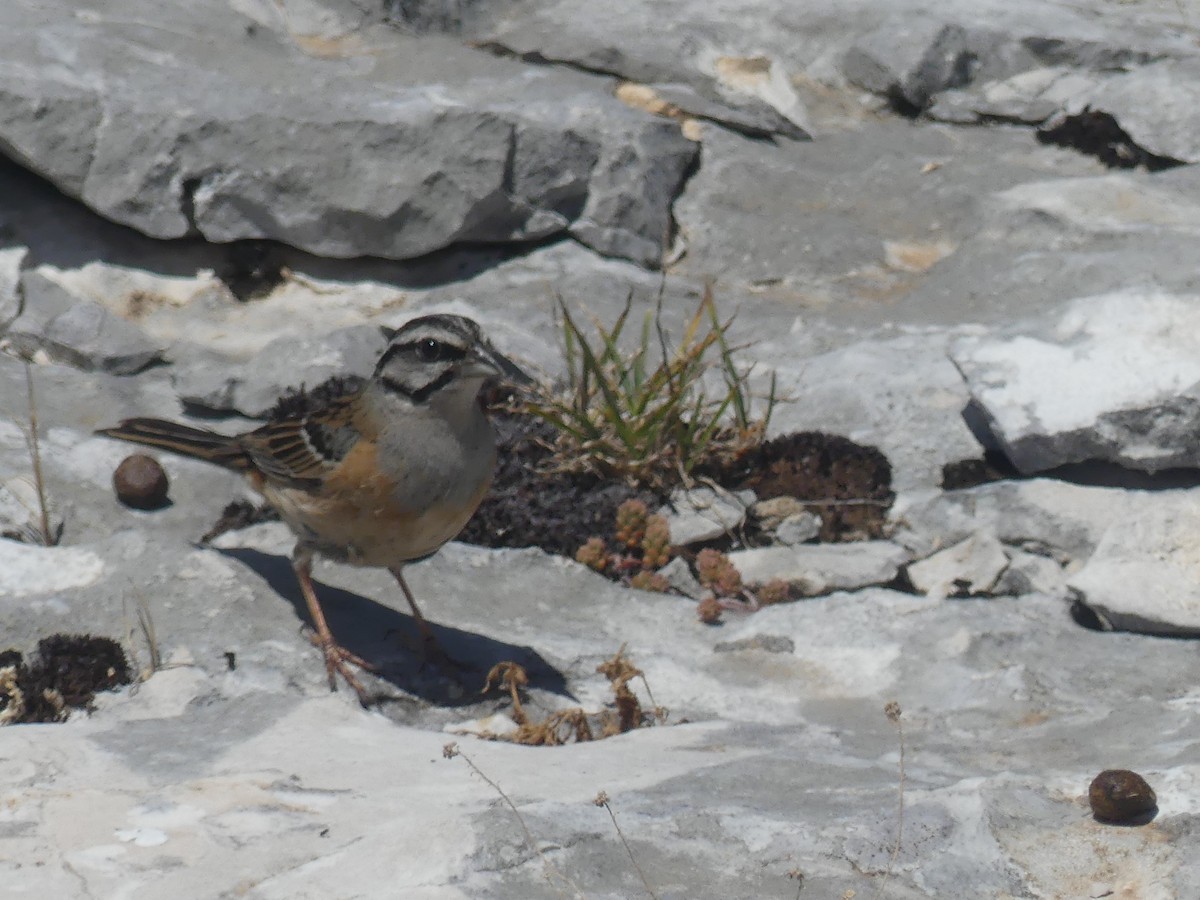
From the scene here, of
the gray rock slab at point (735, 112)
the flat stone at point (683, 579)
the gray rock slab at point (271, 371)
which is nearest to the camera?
the flat stone at point (683, 579)

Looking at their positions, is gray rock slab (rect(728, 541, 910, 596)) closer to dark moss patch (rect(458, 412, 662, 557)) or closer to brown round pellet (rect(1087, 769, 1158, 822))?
dark moss patch (rect(458, 412, 662, 557))

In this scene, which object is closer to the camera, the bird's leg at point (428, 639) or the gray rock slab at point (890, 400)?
the bird's leg at point (428, 639)

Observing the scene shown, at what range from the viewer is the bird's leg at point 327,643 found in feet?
20.0

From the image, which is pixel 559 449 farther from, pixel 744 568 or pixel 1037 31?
pixel 1037 31

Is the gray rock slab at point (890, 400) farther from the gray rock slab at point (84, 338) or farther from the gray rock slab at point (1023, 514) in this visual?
the gray rock slab at point (84, 338)

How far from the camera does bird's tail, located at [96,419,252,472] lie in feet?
23.5

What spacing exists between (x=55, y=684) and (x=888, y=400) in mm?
4839

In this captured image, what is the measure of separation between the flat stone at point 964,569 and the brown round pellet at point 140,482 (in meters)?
3.74

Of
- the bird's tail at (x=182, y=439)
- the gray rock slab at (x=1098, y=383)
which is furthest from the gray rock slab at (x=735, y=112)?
the bird's tail at (x=182, y=439)

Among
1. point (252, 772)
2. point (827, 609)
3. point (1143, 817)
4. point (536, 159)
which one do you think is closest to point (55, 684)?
point (252, 772)

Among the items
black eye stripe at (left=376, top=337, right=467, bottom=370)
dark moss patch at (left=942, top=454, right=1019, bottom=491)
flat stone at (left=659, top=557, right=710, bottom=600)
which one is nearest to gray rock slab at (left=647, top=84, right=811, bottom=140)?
dark moss patch at (left=942, top=454, right=1019, bottom=491)

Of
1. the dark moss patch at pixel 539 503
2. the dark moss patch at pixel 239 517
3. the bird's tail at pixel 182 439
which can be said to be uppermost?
the bird's tail at pixel 182 439

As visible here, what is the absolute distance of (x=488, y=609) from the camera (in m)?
7.29

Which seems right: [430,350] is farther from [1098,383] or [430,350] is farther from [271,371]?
[1098,383]
